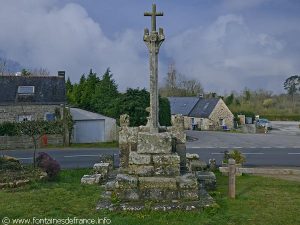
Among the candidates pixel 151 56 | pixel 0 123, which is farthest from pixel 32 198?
pixel 0 123

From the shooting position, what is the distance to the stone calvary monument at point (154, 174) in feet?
29.3

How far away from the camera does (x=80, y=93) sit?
136 ft

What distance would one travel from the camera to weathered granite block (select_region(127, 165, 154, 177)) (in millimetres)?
9641

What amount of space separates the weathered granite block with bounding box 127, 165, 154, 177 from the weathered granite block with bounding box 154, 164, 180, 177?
13 cm

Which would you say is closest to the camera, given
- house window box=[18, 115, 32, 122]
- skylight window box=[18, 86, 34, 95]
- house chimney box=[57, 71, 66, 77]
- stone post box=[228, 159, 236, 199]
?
stone post box=[228, 159, 236, 199]

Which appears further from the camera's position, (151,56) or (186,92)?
(186,92)

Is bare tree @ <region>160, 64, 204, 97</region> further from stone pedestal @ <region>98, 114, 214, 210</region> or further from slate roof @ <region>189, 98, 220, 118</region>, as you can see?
stone pedestal @ <region>98, 114, 214, 210</region>

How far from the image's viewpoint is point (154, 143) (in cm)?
989

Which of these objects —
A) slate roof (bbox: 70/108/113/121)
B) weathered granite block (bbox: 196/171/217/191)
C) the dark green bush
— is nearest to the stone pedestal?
weathered granite block (bbox: 196/171/217/191)

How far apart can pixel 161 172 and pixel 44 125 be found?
20.6 metres

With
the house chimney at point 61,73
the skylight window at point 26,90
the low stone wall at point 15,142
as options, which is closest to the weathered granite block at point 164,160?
the low stone wall at point 15,142

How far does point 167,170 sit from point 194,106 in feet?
139

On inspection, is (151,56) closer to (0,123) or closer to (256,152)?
(256,152)

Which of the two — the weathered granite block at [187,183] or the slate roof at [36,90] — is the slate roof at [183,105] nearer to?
the slate roof at [36,90]
